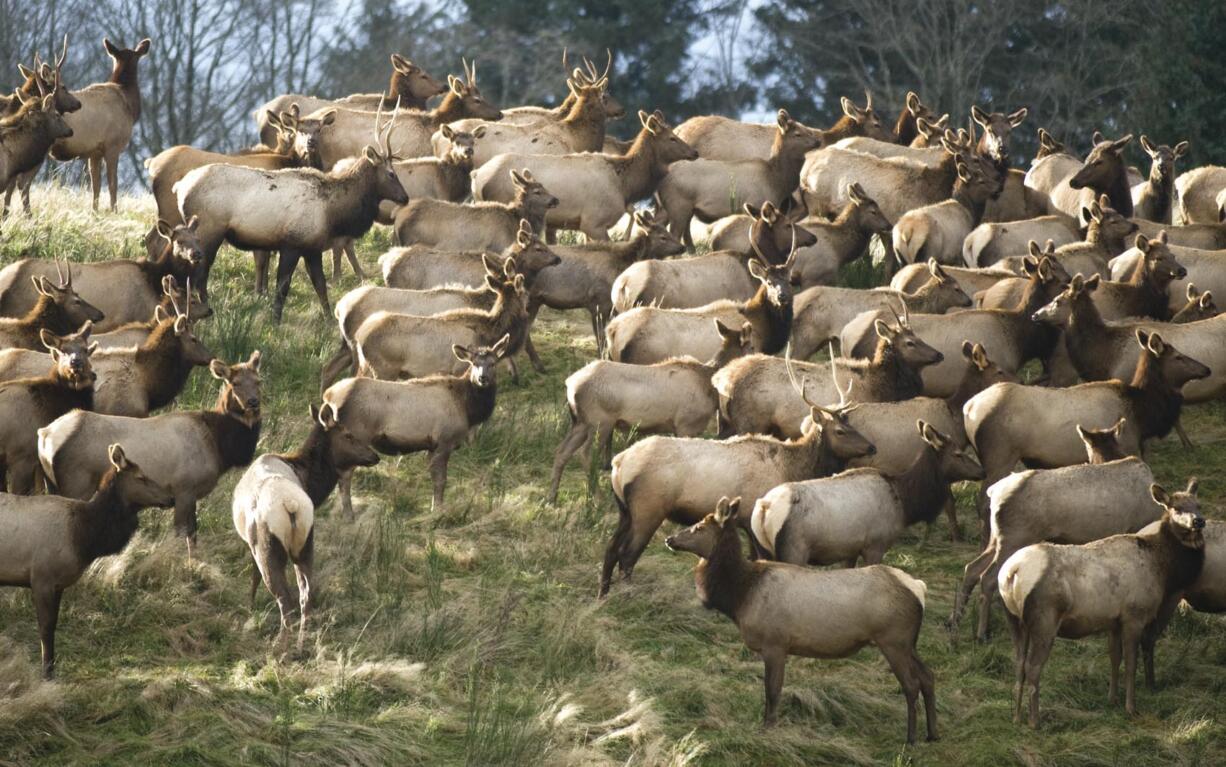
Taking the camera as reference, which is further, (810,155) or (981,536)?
(810,155)

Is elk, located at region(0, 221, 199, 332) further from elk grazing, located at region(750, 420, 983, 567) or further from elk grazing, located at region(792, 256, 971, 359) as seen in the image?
elk grazing, located at region(750, 420, 983, 567)

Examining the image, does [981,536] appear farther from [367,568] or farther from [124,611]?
[124,611]

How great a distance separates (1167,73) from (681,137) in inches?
448

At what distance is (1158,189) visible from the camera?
21.1 meters

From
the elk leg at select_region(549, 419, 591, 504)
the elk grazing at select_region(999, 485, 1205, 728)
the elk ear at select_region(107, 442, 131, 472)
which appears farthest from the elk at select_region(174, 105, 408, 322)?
the elk grazing at select_region(999, 485, 1205, 728)

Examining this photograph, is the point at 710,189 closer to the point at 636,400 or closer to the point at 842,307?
the point at 842,307

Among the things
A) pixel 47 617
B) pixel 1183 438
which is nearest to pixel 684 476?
pixel 47 617

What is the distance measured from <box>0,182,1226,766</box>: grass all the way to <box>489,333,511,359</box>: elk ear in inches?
45.1

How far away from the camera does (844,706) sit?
38.2ft

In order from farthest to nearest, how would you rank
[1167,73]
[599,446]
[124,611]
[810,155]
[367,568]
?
[1167,73] < [810,155] < [599,446] < [367,568] < [124,611]

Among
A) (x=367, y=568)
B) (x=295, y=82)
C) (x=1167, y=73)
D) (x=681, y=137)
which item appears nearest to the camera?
(x=367, y=568)

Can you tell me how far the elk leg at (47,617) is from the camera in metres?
11.3

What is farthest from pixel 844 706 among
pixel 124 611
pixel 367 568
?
pixel 124 611

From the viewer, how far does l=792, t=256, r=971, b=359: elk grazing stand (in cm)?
1683
